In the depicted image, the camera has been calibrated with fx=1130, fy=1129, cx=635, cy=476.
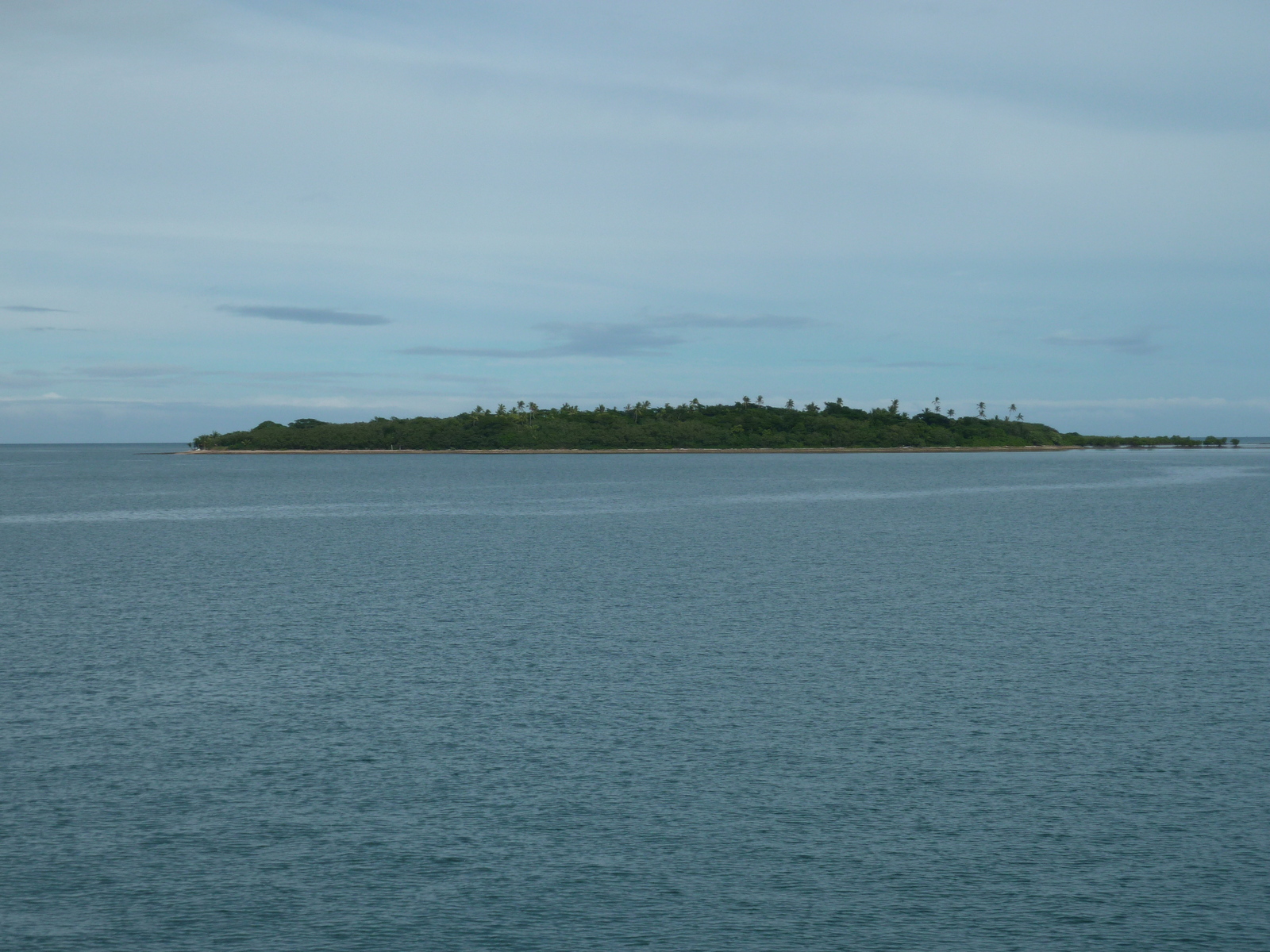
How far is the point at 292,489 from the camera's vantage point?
15312cm

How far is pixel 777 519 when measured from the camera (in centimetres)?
9212

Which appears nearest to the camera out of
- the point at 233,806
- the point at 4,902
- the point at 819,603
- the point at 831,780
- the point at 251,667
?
the point at 4,902

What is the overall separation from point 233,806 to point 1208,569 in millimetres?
49924

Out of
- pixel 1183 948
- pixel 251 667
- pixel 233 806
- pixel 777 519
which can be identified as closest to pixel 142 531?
pixel 777 519

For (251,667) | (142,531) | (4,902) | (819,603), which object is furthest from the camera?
(142,531)

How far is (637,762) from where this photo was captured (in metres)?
21.1

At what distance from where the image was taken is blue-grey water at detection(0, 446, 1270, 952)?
14.6m

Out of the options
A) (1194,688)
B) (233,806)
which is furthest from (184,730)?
(1194,688)

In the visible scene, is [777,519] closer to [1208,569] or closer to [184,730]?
[1208,569]

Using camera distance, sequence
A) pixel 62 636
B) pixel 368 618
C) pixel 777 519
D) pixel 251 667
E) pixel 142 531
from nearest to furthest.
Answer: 1. pixel 251 667
2. pixel 62 636
3. pixel 368 618
4. pixel 142 531
5. pixel 777 519

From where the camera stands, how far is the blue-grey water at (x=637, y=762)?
48.0ft

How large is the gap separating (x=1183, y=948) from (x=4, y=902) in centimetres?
1490

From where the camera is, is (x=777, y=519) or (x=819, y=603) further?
(x=777, y=519)

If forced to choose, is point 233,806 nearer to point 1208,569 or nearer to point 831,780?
point 831,780
